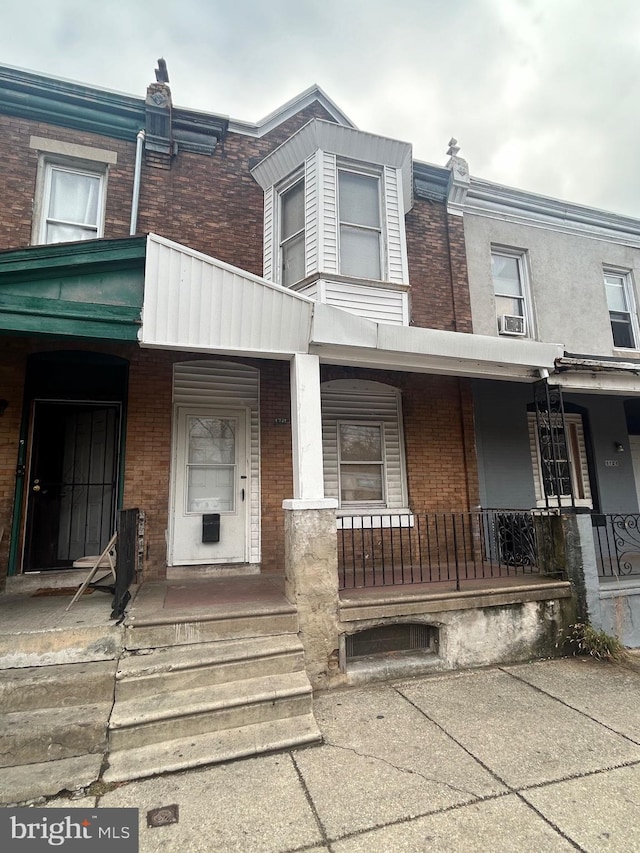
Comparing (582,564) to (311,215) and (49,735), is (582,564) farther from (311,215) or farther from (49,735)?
(311,215)

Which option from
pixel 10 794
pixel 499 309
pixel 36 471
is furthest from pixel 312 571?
pixel 499 309

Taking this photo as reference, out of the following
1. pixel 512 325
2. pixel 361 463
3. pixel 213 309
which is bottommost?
pixel 361 463

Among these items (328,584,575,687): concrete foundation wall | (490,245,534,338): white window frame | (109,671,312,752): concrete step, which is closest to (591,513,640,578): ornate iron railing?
(328,584,575,687): concrete foundation wall

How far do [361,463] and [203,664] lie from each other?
13.1 feet

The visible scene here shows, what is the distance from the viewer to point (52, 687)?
3.36 metres

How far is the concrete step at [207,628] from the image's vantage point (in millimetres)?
3824

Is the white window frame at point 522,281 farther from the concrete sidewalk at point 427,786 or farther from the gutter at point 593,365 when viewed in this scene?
the concrete sidewalk at point 427,786

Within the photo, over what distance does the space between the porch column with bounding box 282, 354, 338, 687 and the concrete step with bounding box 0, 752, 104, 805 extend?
73.8 inches

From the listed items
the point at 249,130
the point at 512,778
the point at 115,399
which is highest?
the point at 249,130

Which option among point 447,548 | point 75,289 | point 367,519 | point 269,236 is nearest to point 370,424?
point 367,519

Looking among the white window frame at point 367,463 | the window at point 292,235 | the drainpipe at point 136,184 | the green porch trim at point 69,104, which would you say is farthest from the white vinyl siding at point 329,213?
the green porch trim at point 69,104

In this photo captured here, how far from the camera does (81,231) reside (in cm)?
640

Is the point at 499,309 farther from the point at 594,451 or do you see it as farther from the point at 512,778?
the point at 512,778

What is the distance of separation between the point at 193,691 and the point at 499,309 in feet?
25.4
